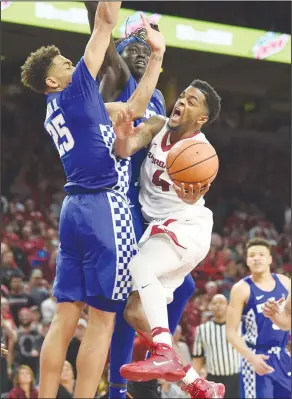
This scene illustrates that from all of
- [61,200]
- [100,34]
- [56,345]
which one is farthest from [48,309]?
[100,34]

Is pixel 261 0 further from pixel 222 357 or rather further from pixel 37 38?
pixel 222 357

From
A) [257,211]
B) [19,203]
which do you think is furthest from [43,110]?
[257,211]

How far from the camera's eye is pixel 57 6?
40.2 ft

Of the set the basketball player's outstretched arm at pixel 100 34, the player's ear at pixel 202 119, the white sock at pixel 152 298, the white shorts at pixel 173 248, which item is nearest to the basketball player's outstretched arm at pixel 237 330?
the white shorts at pixel 173 248

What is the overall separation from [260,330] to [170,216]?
12.2 feet

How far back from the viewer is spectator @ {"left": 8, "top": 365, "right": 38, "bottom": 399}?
29.8ft

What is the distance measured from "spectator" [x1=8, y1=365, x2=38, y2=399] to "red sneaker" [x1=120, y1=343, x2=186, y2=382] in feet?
16.1

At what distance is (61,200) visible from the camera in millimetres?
16953

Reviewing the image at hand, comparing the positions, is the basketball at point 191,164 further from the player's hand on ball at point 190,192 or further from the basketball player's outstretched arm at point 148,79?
the basketball player's outstretched arm at point 148,79

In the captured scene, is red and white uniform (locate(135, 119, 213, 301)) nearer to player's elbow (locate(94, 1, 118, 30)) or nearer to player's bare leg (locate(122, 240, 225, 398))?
player's bare leg (locate(122, 240, 225, 398))

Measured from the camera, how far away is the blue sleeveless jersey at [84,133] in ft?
15.7

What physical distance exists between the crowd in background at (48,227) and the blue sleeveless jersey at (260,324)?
1742 mm

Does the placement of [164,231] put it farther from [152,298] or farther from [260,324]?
[260,324]

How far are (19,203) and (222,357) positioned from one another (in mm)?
7073
